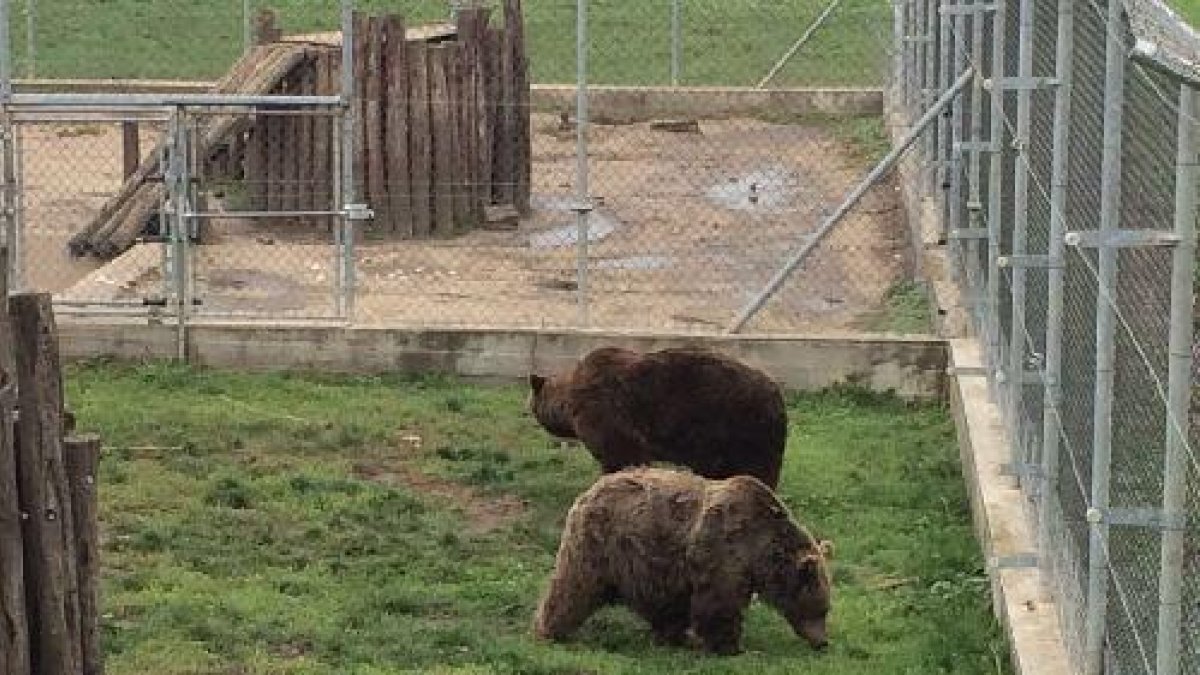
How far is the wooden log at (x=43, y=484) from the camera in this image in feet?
25.3

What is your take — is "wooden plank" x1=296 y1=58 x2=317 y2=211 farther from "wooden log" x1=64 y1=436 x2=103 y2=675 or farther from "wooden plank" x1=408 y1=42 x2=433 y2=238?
"wooden log" x1=64 y1=436 x2=103 y2=675

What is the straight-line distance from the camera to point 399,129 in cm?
2073

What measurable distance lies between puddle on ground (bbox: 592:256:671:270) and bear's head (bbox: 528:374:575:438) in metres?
6.73

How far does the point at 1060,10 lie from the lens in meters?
10.6

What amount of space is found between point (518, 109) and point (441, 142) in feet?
4.89

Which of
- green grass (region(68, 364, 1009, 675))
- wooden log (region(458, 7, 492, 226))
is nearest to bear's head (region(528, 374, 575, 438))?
green grass (region(68, 364, 1009, 675))

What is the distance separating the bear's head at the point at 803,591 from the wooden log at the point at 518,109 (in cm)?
1199

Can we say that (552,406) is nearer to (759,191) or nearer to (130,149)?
(130,149)

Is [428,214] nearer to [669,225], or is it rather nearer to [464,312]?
[669,225]

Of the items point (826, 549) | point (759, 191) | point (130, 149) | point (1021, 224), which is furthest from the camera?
point (759, 191)

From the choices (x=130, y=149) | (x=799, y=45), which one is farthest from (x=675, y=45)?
(x=130, y=149)

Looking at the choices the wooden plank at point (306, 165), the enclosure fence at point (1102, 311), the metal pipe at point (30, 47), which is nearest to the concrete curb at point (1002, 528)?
the enclosure fence at point (1102, 311)

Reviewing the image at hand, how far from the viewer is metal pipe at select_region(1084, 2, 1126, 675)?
825 cm

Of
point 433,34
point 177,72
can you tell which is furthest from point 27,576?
point 177,72
